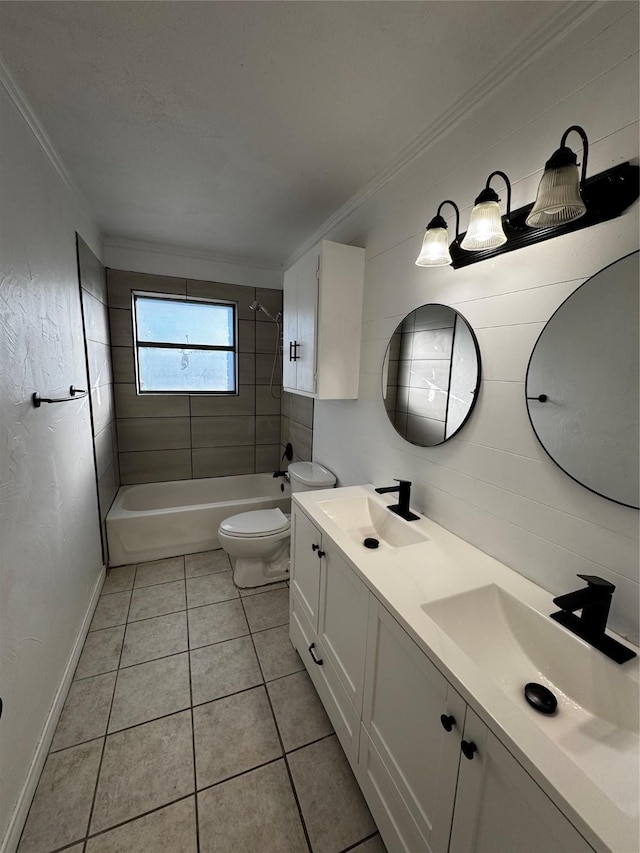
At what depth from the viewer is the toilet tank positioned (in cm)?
230

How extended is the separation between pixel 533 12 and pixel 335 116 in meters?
0.67

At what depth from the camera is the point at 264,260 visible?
10.1 feet

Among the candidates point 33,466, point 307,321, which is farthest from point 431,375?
point 33,466

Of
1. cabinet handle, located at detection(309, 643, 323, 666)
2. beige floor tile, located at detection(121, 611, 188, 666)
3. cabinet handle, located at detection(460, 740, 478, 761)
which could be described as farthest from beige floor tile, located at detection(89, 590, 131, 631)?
cabinet handle, located at detection(460, 740, 478, 761)

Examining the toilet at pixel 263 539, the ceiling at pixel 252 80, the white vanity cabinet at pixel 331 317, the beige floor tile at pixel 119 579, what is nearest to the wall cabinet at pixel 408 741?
the toilet at pixel 263 539

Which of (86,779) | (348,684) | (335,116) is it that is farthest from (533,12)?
(86,779)

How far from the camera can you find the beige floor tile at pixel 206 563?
250cm

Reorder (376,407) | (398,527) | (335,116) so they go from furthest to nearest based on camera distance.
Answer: (376,407)
(398,527)
(335,116)

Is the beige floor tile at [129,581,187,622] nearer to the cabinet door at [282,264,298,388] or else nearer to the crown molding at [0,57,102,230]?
the cabinet door at [282,264,298,388]

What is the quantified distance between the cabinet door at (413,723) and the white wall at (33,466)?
1143mm

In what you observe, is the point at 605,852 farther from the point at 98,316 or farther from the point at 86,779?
the point at 98,316

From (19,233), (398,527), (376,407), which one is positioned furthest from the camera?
(376,407)

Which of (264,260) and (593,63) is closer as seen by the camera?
(593,63)

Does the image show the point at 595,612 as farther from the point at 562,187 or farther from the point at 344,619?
the point at 562,187
